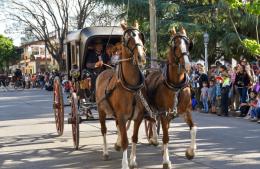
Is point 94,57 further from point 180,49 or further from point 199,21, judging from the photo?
point 199,21

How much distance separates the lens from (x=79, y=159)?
9.30 metres

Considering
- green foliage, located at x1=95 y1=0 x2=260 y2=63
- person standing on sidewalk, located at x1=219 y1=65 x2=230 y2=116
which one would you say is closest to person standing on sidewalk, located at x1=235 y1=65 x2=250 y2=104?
person standing on sidewalk, located at x1=219 y1=65 x2=230 y2=116

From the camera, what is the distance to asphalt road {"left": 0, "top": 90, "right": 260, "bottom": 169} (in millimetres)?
8695

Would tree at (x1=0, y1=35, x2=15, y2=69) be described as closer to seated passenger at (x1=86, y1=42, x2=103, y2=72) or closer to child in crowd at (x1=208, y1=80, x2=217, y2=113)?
child in crowd at (x1=208, y1=80, x2=217, y2=113)

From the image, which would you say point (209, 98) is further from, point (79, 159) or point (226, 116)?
point (79, 159)

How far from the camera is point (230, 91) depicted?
58.1ft

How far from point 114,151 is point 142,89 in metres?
2.22

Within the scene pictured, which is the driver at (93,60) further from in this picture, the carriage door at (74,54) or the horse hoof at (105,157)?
the horse hoof at (105,157)

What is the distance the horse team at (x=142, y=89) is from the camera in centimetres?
778

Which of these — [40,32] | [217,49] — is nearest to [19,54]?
[40,32]

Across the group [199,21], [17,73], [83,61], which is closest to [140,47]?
[83,61]

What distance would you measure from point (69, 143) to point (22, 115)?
8.26 m

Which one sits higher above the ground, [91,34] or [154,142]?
[91,34]

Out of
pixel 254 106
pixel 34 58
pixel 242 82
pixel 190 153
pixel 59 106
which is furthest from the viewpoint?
pixel 34 58
